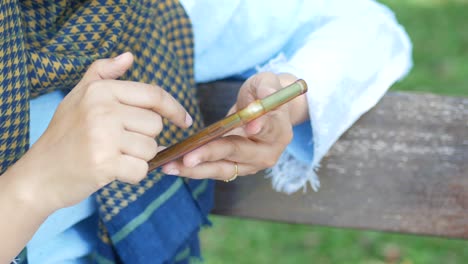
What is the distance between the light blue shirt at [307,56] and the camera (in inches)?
38.9

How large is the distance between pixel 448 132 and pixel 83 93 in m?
0.58

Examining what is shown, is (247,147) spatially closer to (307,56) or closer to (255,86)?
(255,86)

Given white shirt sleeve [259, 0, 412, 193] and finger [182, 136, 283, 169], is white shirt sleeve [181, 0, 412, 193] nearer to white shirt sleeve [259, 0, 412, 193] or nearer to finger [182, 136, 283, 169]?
white shirt sleeve [259, 0, 412, 193]

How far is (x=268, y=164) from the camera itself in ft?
2.97

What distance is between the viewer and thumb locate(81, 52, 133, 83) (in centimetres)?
74

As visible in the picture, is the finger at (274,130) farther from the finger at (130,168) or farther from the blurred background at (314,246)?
the blurred background at (314,246)

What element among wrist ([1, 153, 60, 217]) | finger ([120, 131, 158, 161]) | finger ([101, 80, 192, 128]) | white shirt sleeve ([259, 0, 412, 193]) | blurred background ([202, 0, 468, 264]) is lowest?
blurred background ([202, 0, 468, 264])

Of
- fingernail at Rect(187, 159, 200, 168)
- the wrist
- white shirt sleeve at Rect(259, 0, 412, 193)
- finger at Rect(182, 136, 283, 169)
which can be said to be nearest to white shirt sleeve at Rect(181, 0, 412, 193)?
white shirt sleeve at Rect(259, 0, 412, 193)

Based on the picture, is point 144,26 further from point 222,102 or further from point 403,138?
point 403,138

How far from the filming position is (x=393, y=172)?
1.08m

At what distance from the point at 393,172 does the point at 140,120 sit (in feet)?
1.67

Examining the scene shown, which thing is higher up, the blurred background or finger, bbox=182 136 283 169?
finger, bbox=182 136 283 169

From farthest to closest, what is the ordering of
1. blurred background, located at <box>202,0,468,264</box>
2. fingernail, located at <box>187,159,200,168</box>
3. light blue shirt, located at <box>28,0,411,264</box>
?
1. blurred background, located at <box>202,0,468,264</box>
2. light blue shirt, located at <box>28,0,411,264</box>
3. fingernail, located at <box>187,159,200,168</box>

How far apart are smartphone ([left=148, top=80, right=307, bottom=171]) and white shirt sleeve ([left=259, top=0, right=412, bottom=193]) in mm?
299
